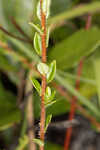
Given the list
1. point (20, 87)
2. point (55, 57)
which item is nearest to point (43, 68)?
point (55, 57)

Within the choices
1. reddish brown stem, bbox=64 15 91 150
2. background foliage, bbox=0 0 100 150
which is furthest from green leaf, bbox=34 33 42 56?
reddish brown stem, bbox=64 15 91 150

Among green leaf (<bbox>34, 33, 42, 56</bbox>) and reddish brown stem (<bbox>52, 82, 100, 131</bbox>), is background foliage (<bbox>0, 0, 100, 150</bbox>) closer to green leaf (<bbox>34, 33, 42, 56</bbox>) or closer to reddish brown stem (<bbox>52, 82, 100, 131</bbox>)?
reddish brown stem (<bbox>52, 82, 100, 131</bbox>)

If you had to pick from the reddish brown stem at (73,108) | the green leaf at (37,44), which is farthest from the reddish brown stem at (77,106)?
the green leaf at (37,44)

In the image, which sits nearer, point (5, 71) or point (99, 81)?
point (99, 81)

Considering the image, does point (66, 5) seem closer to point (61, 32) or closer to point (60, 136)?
point (61, 32)

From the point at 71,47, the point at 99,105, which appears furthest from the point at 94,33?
the point at 99,105

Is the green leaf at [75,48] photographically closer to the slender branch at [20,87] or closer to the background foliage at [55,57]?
the background foliage at [55,57]

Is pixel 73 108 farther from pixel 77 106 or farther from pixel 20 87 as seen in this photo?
pixel 20 87

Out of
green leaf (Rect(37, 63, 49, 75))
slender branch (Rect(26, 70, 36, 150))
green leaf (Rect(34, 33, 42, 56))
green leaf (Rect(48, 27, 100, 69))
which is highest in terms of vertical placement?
green leaf (Rect(48, 27, 100, 69))
